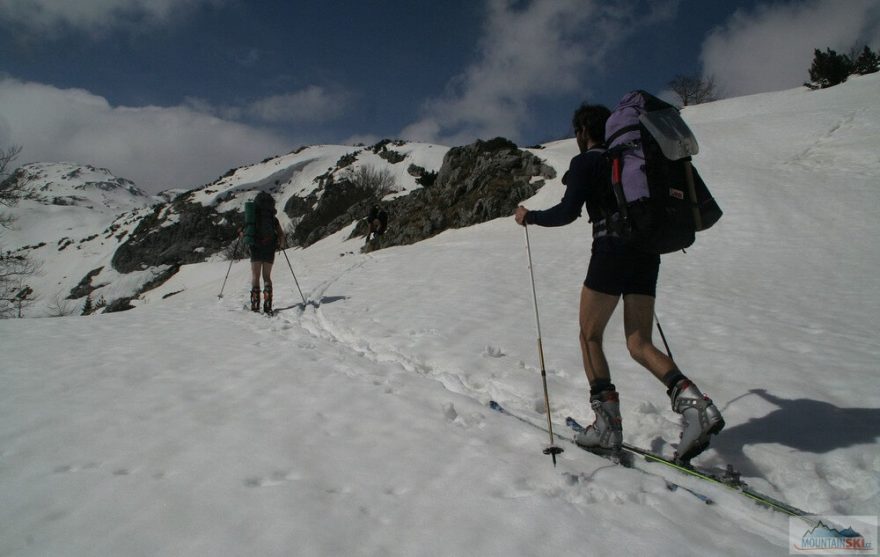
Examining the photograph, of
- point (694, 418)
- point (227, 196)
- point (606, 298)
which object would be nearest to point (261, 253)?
point (606, 298)

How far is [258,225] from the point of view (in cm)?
885

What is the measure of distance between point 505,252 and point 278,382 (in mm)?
10073

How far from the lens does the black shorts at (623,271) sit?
9.08 feet

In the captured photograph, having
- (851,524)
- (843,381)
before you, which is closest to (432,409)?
(851,524)

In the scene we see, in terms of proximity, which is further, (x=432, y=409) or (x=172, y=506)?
(x=432, y=409)

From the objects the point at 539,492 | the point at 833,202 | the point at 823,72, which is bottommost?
the point at 539,492

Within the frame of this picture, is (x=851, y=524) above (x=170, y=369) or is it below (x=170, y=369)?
below

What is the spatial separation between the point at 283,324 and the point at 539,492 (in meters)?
6.13

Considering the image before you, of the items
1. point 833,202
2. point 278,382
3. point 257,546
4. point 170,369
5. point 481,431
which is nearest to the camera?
point 257,546

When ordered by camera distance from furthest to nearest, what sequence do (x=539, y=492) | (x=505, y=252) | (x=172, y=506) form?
(x=505, y=252)
(x=539, y=492)
(x=172, y=506)

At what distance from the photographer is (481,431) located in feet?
10.8

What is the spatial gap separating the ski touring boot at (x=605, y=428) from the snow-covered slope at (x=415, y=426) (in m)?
0.11

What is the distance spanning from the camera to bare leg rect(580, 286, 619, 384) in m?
2.87

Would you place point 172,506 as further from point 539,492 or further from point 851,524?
A: point 851,524
